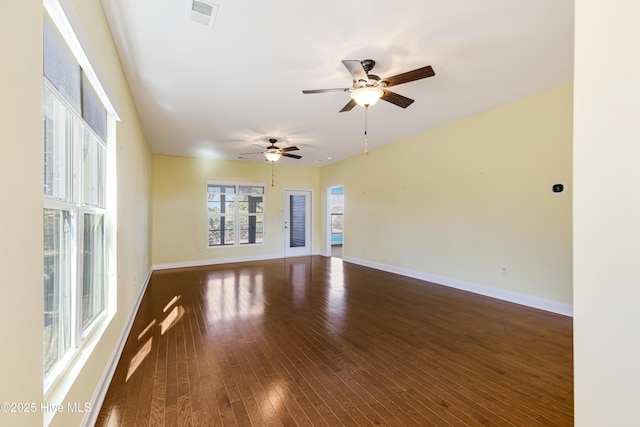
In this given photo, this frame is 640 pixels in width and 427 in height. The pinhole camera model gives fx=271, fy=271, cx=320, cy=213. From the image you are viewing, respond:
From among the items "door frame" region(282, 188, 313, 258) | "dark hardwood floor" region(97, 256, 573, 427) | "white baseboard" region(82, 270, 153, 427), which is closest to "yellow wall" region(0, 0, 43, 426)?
"white baseboard" region(82, 270, 153, 427)

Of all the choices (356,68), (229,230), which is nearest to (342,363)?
(356,68)

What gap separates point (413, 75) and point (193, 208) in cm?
628

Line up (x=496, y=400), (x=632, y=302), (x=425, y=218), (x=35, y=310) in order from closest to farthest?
(x=632, y=302), (x=35, y=310), (x=496, y=400), (x=425, y=218)

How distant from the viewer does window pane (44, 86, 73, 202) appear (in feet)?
4.38

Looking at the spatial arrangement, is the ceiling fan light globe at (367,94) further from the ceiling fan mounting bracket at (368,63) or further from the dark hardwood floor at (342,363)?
the dark hardwood floor at (342,363)

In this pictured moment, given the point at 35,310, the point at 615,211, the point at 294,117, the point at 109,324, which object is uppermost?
the point at 294,117

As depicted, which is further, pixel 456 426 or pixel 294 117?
pixel 294 117

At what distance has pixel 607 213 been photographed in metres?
0.81

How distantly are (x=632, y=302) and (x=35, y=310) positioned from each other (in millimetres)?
1904

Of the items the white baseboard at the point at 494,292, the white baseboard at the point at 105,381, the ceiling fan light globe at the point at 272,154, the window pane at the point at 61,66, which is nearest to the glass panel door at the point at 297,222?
the ceiling fan light globe at the point at 272,154

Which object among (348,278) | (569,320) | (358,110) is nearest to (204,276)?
(348,278)

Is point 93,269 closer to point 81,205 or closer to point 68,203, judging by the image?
point 81,205

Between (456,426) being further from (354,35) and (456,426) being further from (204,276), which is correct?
(204,276)

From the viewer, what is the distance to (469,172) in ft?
14.7
